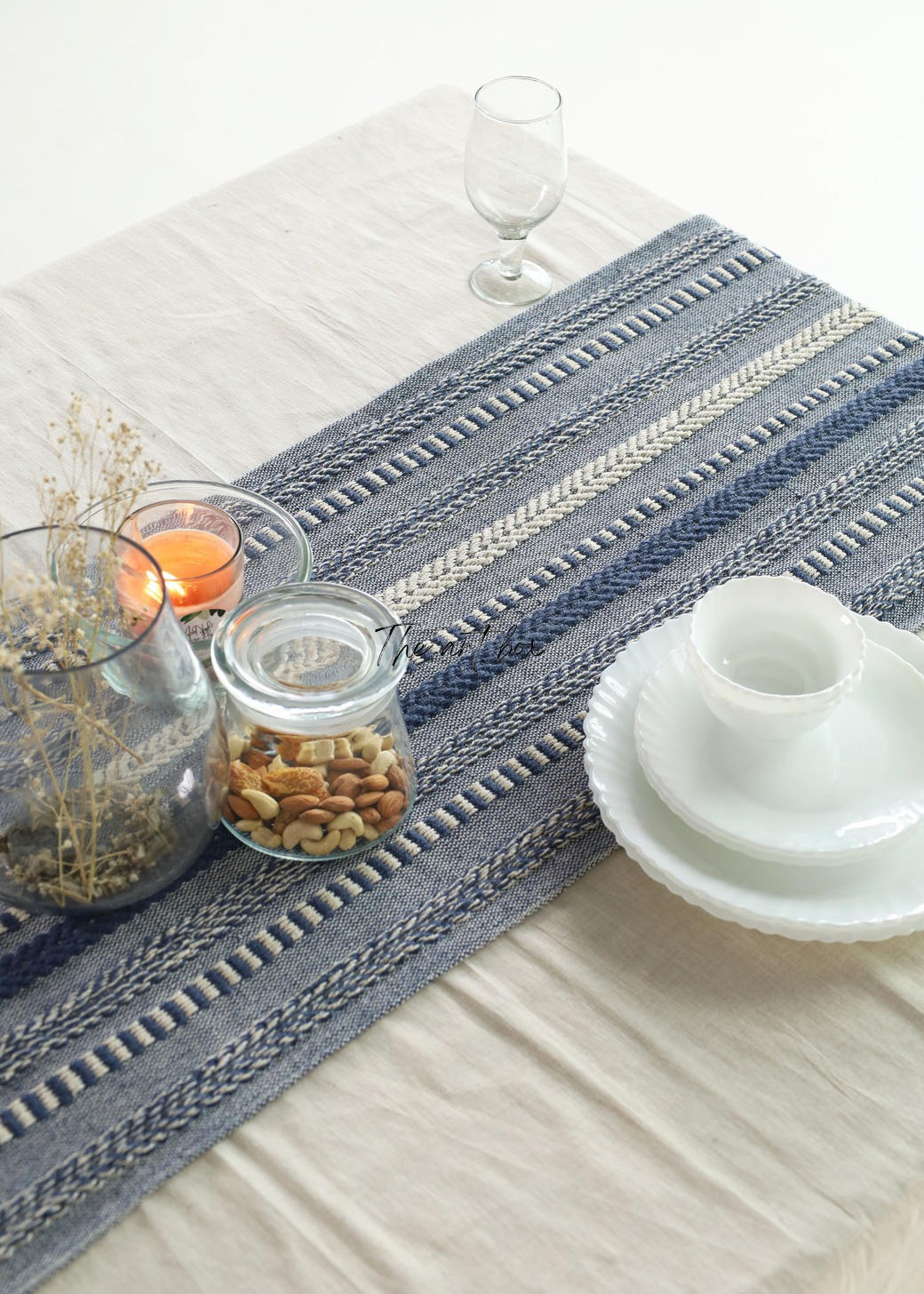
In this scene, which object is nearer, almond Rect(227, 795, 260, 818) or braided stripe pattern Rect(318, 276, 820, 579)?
almond Rect(227, 795, 260, 818)

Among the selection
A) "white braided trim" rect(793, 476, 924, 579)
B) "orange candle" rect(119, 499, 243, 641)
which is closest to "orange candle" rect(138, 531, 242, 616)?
"orange candle" rect(119, 499, 243, 641)

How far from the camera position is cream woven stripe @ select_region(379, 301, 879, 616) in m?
0.97

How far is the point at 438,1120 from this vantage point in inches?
27.5

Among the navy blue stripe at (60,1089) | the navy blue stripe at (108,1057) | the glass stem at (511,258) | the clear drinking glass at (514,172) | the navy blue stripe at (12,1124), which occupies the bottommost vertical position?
the navy blue stripe at (12,1124)

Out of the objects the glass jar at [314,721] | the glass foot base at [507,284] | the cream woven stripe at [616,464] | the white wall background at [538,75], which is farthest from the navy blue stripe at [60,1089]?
the white wall background at [538,75]

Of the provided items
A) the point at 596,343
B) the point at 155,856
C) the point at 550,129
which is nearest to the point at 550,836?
the point at 155,856

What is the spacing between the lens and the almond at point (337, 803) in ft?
2.53

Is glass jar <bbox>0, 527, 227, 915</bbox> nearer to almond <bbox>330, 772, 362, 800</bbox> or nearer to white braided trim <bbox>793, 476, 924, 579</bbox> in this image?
almond <bbox>330, 772, 362, 800</bbox>

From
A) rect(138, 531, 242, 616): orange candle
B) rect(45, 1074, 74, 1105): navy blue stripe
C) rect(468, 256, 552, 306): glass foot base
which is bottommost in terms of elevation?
rect(45, 1074, 74, 1105): navy blue stripe

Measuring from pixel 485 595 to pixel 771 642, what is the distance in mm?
233

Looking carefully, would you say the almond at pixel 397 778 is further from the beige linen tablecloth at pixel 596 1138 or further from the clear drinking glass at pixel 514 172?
the clear drinking glass at pixel 514 172

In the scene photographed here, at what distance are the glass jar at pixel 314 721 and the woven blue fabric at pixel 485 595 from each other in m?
0.03

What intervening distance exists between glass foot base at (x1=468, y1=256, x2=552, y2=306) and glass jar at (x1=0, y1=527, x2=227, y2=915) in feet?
1.79

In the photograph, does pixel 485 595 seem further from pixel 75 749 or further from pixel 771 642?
pixel 75 749
